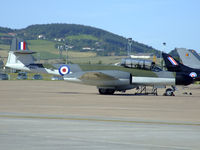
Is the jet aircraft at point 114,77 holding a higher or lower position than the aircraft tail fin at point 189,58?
lower

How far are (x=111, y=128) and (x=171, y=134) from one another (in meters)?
2.14

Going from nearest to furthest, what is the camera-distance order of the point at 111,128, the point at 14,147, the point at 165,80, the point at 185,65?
the point at 14,147 → the point at 111,128 → the point at 165,80 → the point at 185,65

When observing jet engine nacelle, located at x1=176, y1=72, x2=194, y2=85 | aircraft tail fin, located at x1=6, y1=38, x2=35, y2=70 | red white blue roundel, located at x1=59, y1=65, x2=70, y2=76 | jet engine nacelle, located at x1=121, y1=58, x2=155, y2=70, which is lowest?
jet engine nacelle, located at x1=176, y1=72, x2=194, y2=85

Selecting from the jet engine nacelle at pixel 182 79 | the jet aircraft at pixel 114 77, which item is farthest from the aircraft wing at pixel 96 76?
the jet engine nacelle at pixel 182 79

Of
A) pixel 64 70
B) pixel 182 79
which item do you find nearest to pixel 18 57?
pixel 64 70

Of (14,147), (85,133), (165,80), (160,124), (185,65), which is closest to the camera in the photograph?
(14,147)

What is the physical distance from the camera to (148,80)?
112 feet

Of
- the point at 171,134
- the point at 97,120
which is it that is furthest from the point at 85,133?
the point at 97,120

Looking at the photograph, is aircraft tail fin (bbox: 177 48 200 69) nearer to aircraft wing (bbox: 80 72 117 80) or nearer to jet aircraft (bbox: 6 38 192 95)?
jet aircraft (bbox: 6 38 192 95)

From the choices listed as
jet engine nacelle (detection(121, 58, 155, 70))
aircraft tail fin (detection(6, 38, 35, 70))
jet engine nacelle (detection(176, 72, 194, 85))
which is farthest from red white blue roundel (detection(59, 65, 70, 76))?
jet engine nacelle (detection(176, 72, 194, 85))

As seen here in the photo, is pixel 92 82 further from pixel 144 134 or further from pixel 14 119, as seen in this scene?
pixel 144 134

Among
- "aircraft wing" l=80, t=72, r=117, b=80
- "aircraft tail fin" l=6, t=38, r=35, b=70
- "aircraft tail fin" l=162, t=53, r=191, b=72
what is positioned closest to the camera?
"aircraft wing" l=80, t=72, r=117, b=80

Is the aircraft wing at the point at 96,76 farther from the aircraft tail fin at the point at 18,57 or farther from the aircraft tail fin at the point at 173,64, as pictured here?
the aircraft tail fin at the point at 173,64

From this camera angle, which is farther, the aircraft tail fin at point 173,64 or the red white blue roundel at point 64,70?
the aircraft tail fin at point 173,64
